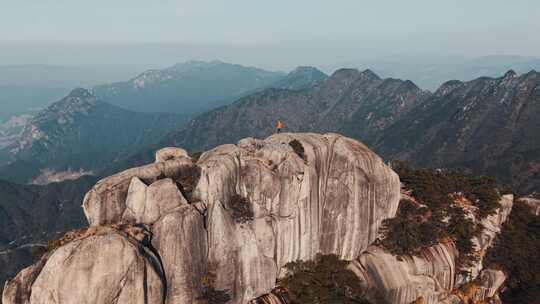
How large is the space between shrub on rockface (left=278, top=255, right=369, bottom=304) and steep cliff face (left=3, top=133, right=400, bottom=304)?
1685 millimetres

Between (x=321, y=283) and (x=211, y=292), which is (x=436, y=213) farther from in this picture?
(x=211, y=292)

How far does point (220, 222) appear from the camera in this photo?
44438 millimetres

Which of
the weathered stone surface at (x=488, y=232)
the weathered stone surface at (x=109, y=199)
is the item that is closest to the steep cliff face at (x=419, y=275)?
the weathered stone surface at (x=488, y=232)

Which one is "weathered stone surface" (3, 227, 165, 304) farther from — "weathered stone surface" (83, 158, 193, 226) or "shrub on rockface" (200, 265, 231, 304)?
"weathered stone surface" (83, 158, 193, 226)

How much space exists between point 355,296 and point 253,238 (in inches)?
544

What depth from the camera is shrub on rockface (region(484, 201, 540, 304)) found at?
6475 centimetres

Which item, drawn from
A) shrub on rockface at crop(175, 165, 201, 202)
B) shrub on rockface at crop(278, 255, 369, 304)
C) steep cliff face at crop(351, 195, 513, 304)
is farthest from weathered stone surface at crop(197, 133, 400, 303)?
steep cliff face at crop(351, 195, 513, 304)

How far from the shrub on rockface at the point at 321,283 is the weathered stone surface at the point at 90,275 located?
693 inches

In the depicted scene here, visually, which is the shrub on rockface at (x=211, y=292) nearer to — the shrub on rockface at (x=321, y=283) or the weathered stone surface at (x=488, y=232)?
the shrub on rockface at (x=321, y=283)

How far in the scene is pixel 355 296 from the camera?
4809 centimetres

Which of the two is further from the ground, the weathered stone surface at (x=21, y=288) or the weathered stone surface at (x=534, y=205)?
the weathered stone surface at (x=21, y=288)

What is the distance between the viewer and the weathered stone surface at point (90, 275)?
114 feet

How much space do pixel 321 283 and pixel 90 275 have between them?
25093 mm

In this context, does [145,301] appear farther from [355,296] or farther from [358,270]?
[358,270]
